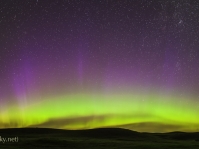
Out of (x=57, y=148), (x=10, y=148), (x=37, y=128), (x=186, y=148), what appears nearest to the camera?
(x=10, y=148)

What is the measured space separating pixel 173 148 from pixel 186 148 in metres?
2.55

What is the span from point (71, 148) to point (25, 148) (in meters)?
7.74

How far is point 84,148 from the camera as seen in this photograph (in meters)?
49.3

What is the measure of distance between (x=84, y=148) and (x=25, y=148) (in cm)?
998

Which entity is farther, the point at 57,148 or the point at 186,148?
the point at 186,148

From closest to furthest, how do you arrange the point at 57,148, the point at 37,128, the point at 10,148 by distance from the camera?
the point at 10,148 → the point at 57,148 → the point at 37,128

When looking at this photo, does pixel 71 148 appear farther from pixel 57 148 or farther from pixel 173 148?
pixel 173 148

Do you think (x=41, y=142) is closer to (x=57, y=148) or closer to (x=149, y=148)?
(x=57, y=148)

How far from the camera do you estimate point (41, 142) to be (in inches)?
2143

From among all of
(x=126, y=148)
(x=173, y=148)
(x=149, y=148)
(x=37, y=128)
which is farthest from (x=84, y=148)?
(x=37, y=128)

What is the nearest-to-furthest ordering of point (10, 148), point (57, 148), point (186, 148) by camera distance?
point (10, 148) → point (57, 148) → point (186, 148)

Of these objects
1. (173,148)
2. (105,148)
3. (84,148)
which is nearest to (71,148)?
(84,148)

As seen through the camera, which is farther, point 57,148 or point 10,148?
point 57,148

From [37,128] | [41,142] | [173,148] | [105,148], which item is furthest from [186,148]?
[37,128]
